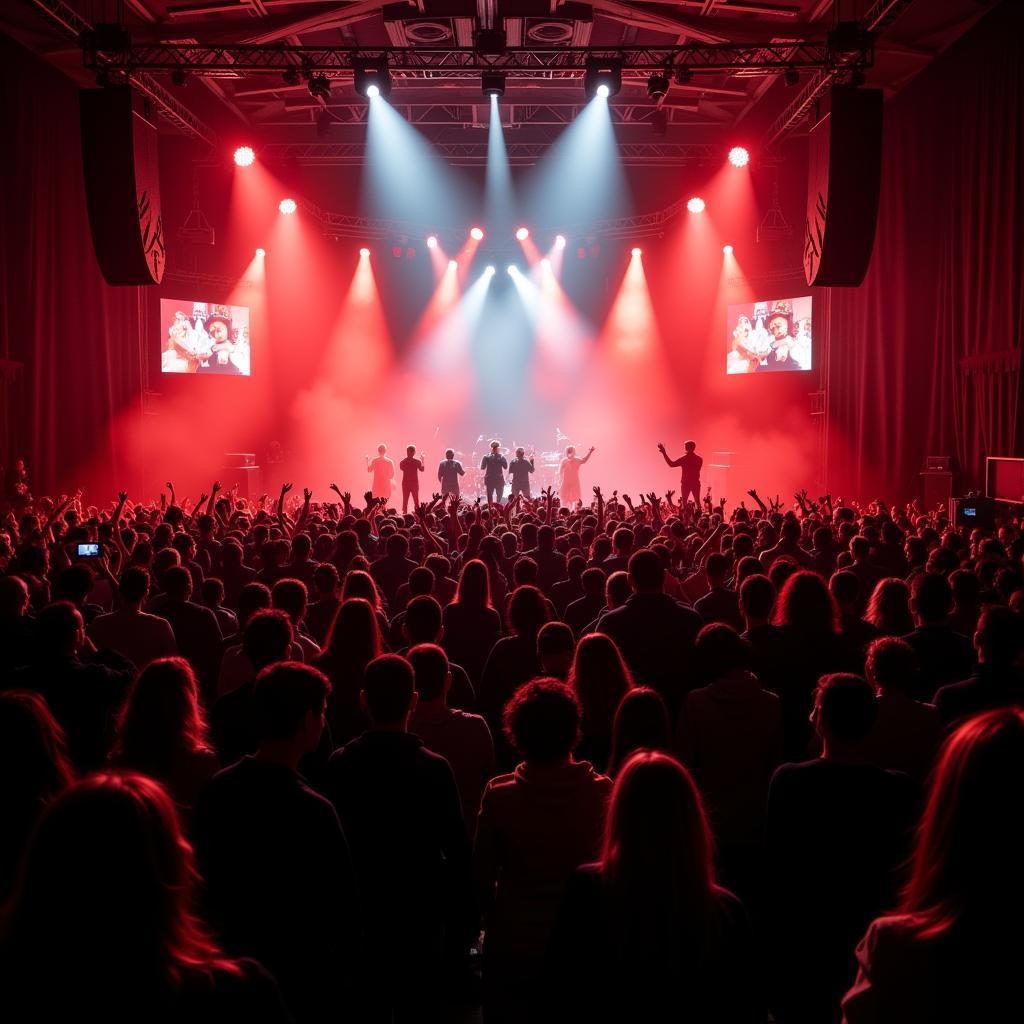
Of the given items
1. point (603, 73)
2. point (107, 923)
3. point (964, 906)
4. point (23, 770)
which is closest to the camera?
point (107, 923)

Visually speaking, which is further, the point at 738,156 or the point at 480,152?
the point at 480,152

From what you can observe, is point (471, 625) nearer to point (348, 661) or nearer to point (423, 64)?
point (348, 661)

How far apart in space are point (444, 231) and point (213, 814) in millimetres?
23187

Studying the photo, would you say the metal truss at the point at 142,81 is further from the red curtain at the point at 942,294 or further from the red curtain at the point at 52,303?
the red curtain at the point at 942,294

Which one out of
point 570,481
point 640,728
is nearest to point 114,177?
point 640,728

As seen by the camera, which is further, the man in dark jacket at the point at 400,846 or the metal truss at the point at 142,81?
the metal truss at the point at 142,81

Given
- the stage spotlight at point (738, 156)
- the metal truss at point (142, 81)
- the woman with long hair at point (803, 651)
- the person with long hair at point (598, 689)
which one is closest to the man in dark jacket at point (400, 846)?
the person with long hair at point (598, 689)

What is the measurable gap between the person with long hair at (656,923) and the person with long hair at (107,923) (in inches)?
25.6

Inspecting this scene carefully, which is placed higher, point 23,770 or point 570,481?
point 570,481

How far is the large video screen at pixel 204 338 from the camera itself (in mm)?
20141

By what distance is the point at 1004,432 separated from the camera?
14.5 meters

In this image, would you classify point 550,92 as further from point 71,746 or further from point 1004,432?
point 71,746

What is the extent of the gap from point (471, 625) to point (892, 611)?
2.18m

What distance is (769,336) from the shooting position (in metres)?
21.6
